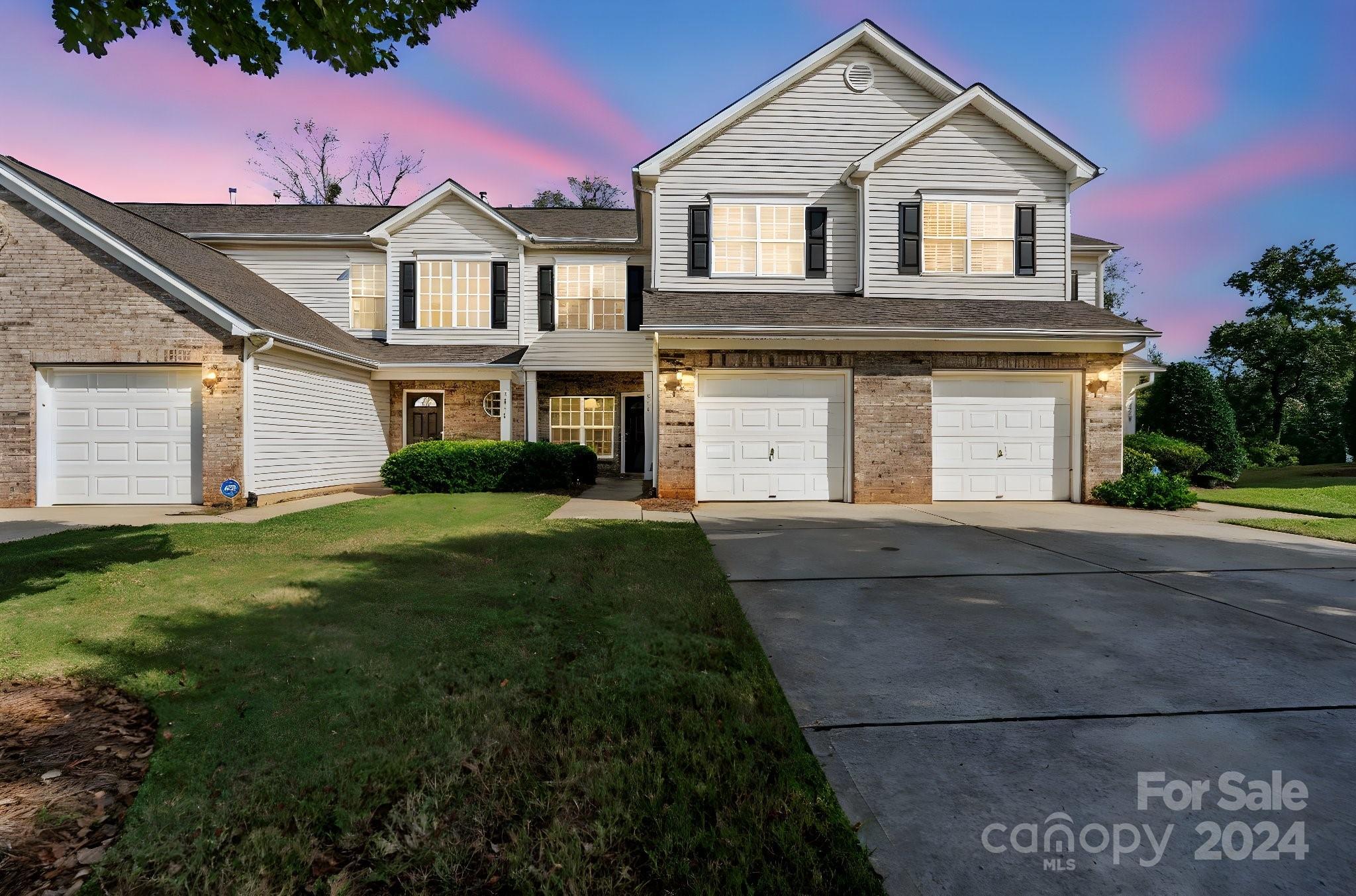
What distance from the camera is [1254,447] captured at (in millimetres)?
22922

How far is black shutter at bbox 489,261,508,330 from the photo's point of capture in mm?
16125

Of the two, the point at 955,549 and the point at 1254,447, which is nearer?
the point at 955,549

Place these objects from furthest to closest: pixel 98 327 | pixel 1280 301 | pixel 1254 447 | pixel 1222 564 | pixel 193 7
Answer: pixel 1280 301, pixel 1254 447, pixel 98 327, pixel 1222 564, pixel 193 7

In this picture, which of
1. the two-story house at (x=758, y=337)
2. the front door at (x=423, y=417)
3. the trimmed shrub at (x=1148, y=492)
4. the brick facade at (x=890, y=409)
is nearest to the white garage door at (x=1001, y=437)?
the two-story house at (x=758, y=337)

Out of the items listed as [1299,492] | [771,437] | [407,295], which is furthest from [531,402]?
[1299,492]

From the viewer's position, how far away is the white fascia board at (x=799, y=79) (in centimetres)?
1209

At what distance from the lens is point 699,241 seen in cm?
1232

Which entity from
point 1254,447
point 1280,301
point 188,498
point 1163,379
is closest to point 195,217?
point 188,498

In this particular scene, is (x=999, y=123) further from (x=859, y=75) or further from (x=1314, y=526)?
(x=1314, y=526)

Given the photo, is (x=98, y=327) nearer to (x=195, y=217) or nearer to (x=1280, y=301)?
(x=195, y=217)

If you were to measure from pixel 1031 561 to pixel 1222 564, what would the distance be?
190cm

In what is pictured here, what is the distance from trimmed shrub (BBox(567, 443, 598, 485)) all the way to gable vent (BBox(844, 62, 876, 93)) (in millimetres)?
9805

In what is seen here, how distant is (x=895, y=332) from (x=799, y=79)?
5969 mm

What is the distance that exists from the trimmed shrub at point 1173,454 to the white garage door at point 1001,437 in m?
3.21
